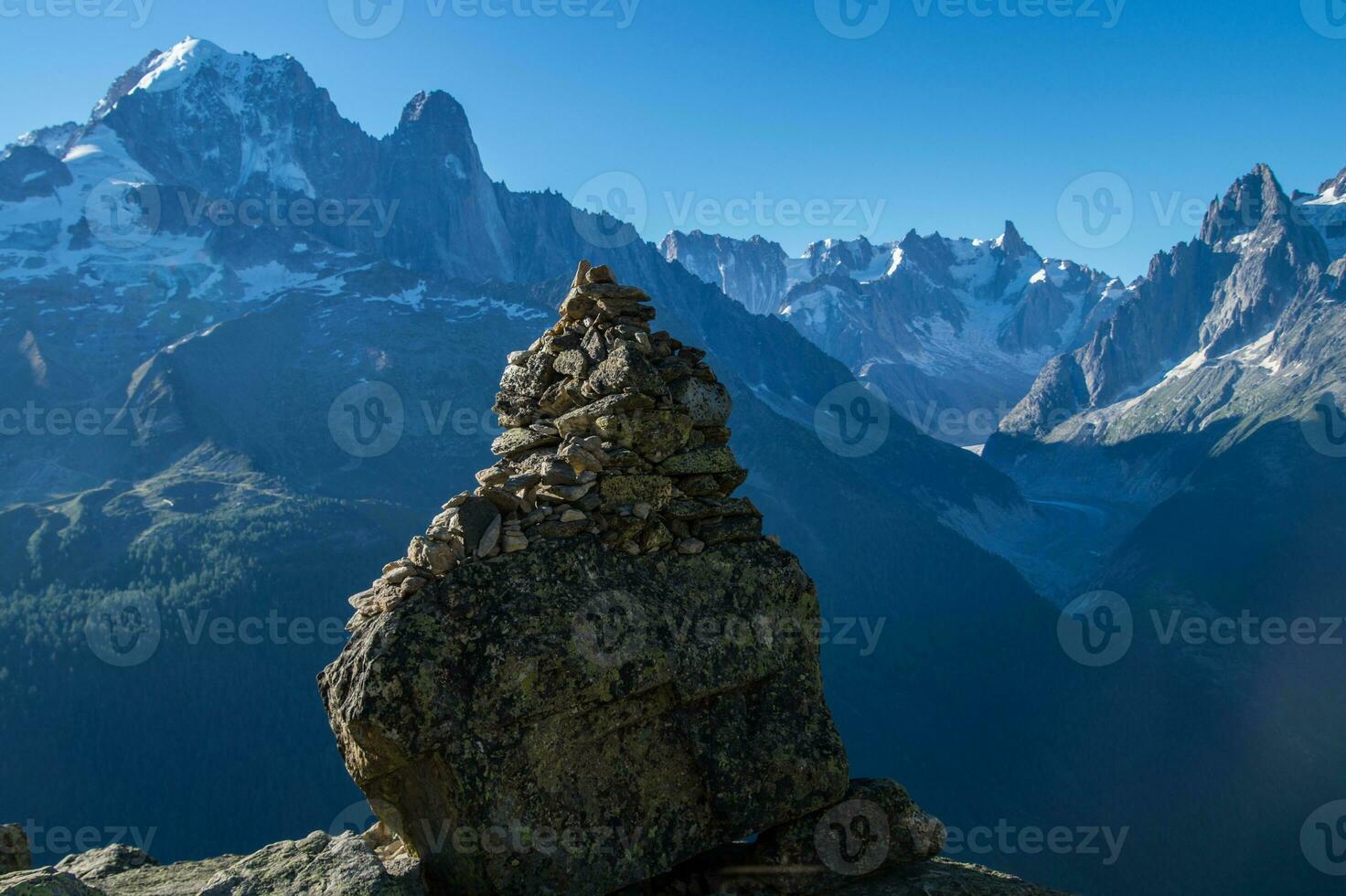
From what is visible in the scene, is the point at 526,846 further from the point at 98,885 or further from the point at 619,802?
the point at 98,885

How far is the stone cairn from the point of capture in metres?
15.4

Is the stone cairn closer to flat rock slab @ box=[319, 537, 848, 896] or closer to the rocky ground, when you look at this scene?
flat rock slab @ box=[319, 537, 848, 896]

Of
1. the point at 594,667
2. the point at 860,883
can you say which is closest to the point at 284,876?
the point at 594,667

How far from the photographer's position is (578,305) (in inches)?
758

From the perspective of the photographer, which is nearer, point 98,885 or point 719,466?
point 98,885

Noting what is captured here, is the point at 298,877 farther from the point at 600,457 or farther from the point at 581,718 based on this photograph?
the point at 600,457

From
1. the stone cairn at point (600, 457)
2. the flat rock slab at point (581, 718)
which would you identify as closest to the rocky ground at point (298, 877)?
the flat rock slab at point (581, 718)

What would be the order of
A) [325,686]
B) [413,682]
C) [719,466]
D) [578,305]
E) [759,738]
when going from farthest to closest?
[578,305] → [719,466] → [759,738] → [325,686] → [413,682]

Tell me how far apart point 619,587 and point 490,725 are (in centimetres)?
303

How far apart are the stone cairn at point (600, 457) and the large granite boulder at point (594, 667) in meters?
0.05

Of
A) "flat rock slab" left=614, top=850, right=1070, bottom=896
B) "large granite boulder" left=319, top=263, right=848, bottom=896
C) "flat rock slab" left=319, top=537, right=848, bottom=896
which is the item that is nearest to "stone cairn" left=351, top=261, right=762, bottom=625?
"large granite boulder" left=319, top=263, right=848, bottom=896

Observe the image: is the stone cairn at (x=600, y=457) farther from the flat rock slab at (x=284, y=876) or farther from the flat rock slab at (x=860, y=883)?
the flat rock slab at (x=860, y=883)

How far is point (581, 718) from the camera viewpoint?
48.2 ft

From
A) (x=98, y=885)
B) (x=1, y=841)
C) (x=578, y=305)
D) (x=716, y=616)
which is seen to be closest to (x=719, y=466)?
(x=716, y=616)
